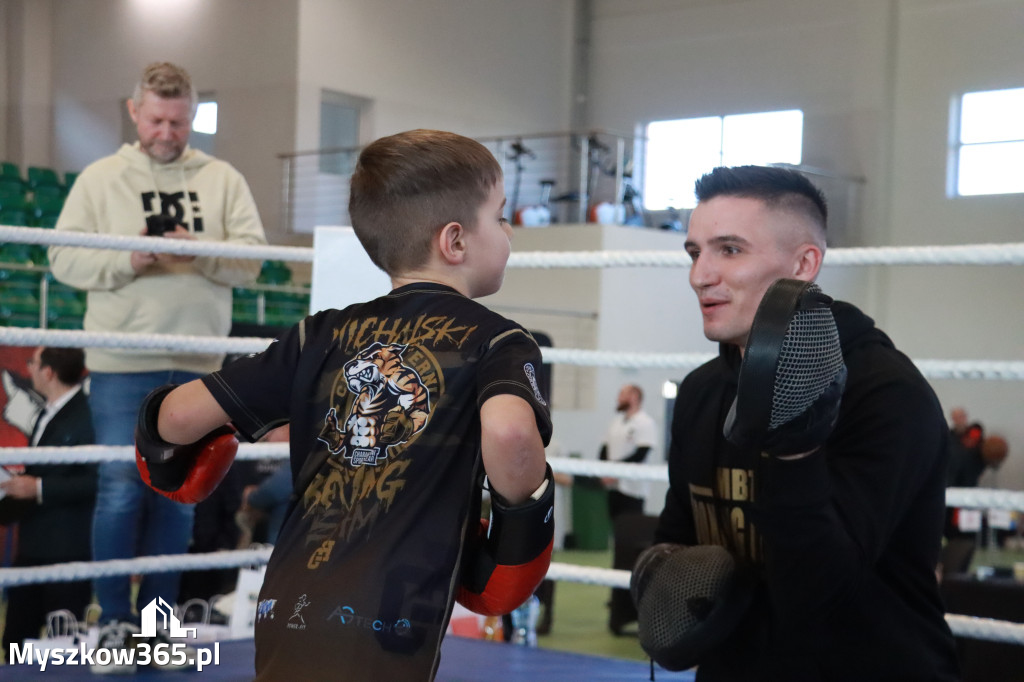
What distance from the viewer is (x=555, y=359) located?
2283mm

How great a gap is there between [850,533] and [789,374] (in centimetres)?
28

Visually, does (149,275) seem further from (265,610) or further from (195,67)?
(195,67)

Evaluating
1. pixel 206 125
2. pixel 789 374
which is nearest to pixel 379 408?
pixel 789 374

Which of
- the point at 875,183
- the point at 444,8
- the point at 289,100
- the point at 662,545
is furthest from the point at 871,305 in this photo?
the point at 662,545

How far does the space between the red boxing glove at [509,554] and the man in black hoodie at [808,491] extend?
8.8 inches

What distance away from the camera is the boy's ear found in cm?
122

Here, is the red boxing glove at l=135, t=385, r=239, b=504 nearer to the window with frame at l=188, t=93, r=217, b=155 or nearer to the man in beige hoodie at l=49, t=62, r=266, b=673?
the man in beige hoodie at l=49, t=62, r=266, b=673

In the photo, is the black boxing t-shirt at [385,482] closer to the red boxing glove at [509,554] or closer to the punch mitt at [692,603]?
the red boxing glove at [509,554]

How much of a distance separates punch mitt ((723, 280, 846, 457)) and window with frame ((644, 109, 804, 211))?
413 inches

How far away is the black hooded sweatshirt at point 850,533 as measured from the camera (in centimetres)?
114

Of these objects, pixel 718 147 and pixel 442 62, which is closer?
pixel 442 62

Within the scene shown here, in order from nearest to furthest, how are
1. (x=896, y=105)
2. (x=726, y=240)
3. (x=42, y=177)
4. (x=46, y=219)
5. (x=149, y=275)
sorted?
(x=726, y=240), (x=149, y=275), (x=46, y=219), (x=42, y=177), (x=896, y=105)

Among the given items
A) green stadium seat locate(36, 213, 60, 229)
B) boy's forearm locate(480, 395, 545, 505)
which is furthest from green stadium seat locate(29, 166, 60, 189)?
boy's forearm locate(480, 395, 545, 505)

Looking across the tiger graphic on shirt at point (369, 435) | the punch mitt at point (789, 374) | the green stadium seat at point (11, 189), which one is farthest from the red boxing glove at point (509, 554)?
the green stadium seat at point (11, 189)
